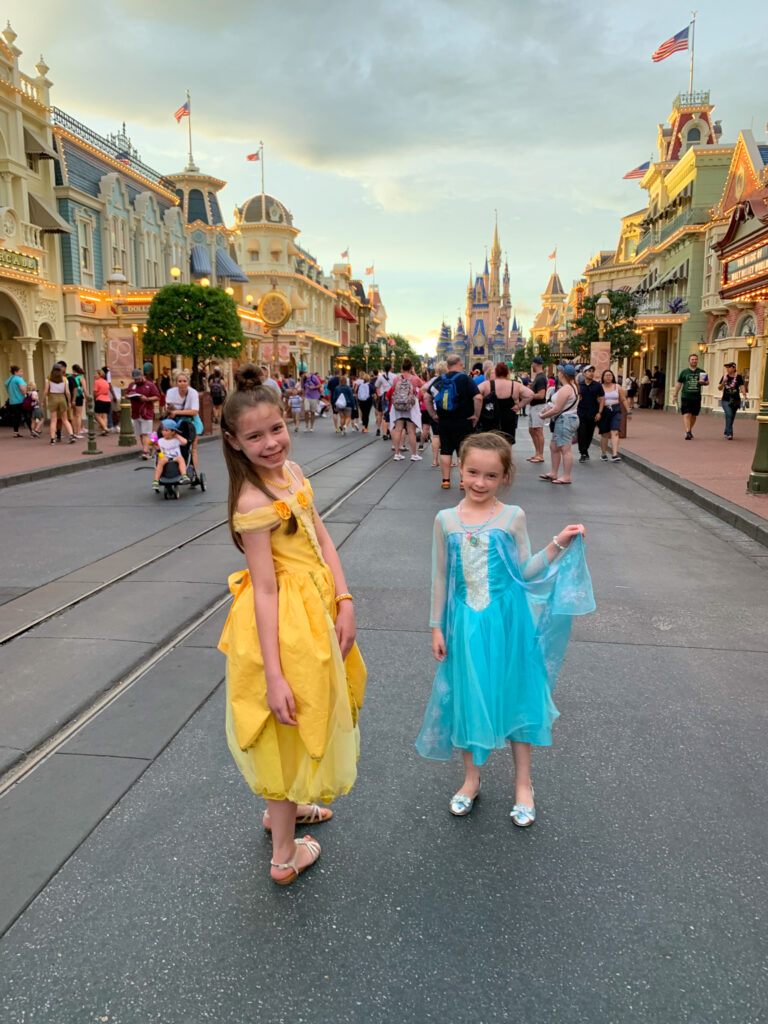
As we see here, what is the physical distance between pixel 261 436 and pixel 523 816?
1638 millimetres

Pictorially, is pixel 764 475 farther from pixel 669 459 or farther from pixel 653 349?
pixel 653 349

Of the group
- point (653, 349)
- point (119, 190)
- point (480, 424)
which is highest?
point (119, 190)

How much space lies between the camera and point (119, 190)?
99.3ft

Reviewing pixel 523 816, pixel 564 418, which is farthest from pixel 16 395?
Answer: pixel 523 816

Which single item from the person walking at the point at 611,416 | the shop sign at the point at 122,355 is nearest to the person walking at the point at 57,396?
the shop sign at the point at 122,355

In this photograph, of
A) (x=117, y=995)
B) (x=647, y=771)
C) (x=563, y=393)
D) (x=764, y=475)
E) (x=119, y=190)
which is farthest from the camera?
(x=119, y=190)

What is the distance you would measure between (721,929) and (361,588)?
372 centimetres

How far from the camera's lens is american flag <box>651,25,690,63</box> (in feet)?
107

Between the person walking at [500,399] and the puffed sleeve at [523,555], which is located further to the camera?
the person walking at [500,399]

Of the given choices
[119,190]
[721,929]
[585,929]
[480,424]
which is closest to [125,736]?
[585,929]

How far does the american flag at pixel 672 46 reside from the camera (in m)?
32.5

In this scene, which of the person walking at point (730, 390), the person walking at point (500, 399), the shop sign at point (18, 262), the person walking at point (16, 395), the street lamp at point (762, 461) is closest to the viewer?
the street lamp at point (762, 461)

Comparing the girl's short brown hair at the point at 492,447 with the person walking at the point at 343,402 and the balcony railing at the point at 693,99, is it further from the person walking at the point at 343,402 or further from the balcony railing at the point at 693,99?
the balcony railing at the point at 693,99

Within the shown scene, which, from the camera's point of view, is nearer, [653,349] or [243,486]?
[243,486]
